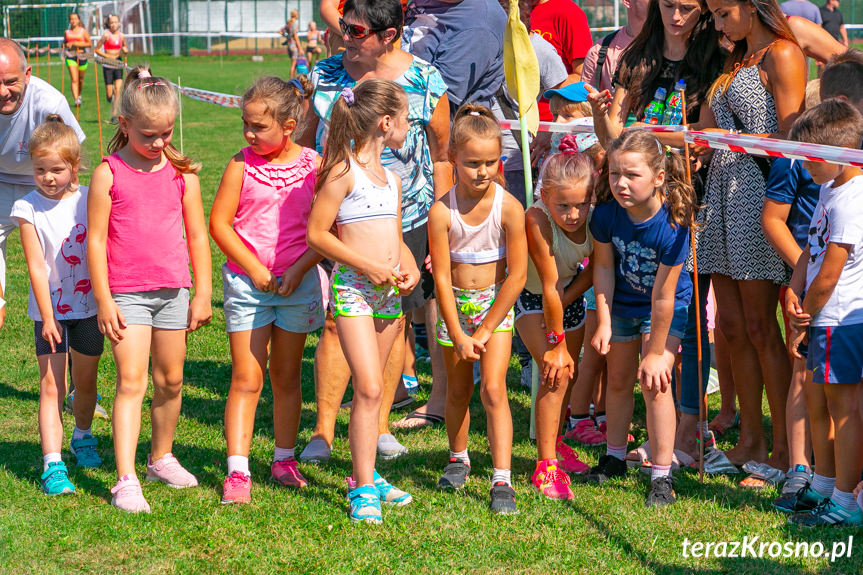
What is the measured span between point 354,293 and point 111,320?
1038mm

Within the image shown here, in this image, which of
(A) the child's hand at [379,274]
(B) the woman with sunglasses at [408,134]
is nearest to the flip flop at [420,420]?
(B) the woman with sunglasses at [408,134]

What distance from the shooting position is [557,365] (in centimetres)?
458

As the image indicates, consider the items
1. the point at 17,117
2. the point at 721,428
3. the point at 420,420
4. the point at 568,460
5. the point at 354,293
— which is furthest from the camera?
the point at 420,420

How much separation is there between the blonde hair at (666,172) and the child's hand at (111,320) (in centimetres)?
219

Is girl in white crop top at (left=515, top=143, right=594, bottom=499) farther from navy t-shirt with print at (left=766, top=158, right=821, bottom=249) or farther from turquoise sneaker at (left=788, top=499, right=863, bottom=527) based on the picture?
turquoise sneaker at (left=788, top=499, right=863, bottom=527)

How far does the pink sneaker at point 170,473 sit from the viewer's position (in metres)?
4.68

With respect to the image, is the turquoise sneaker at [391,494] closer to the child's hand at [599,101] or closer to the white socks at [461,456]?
the white socks at [461,456]

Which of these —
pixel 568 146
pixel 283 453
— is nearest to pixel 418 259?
pixel 568 146

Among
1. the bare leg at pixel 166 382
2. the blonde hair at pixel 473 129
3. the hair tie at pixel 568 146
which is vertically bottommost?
the bare leg at pixel 166 382

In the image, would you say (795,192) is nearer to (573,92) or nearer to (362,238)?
(573,92)

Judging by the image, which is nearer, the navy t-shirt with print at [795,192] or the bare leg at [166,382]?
the navy t-shirt with print at [795,192]

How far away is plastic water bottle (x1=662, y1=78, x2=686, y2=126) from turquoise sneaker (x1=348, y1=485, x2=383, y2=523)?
229cm

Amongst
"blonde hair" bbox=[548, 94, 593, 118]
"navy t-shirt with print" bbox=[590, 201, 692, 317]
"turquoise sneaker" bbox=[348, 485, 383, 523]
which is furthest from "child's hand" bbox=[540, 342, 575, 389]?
"blonde hair" bbox=[548, 94, 593, 118]

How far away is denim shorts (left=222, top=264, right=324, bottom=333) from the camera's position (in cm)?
454
